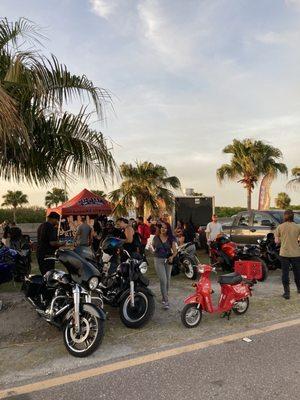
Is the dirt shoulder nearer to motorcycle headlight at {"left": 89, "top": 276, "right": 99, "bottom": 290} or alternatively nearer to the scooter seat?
the scooter seat

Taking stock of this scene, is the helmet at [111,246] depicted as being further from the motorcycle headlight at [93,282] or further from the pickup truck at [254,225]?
the pickup truck at [254,225]

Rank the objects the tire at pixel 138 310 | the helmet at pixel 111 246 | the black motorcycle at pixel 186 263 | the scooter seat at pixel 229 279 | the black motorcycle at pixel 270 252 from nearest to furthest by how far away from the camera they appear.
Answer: the tire at pixel 138 310 → the scooter seat at pixel 229 279 → the helmet at pixel 111 246 → the black motorcycle at pixel 186 263 → the black motorcycle at pixel 270 252

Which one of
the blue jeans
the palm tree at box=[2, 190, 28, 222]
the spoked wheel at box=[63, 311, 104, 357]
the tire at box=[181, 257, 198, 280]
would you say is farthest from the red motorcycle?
the palm tree at box=[2, 190, 28, 222]

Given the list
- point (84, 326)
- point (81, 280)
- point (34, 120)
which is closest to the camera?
point (84, 326)

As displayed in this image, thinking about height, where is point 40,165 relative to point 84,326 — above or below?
above

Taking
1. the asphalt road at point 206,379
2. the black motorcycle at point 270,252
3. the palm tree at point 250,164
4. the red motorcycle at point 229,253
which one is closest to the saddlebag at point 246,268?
the red motorcycle at point 229,253

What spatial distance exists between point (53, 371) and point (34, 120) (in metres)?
4.34

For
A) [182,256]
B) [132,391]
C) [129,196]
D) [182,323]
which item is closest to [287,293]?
Result: [182,323]

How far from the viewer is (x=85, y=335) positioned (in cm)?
501

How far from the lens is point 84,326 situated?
506 centimetres

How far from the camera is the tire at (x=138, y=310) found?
6.06 meters

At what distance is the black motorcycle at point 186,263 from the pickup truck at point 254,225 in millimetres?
2715

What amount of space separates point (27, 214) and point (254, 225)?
40122mm

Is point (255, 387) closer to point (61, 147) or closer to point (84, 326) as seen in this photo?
point (84, 326)
